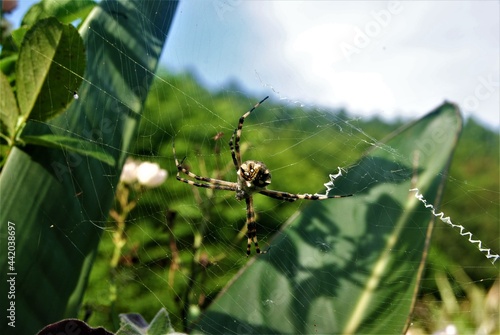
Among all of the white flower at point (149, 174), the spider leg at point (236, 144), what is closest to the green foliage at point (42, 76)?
the white flower at point (149, 174)

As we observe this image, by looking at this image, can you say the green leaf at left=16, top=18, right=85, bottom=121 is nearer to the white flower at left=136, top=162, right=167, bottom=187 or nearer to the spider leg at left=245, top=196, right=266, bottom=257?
the white flower at left=136, top=162, right=167, bottom=187

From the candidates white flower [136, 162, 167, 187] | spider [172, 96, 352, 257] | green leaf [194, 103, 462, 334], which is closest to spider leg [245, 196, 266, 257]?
spider [172, 96, 352, 257]

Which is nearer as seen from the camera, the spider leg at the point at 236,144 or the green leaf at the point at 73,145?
the green leaf at the point at 73,145

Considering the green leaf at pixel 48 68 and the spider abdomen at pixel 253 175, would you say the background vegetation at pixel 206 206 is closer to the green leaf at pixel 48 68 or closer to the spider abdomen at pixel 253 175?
the spider abdomen at pixel 253 175

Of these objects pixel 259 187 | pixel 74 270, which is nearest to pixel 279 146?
pixel 259 187

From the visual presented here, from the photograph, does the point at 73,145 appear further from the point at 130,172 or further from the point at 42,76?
the point at 130,172

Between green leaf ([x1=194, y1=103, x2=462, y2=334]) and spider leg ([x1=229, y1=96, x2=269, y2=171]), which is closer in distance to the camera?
green leaf ([x1=194, y1=103, x2=462, y2=334])

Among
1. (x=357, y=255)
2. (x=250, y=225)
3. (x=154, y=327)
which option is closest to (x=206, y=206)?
(x=250, y=225)

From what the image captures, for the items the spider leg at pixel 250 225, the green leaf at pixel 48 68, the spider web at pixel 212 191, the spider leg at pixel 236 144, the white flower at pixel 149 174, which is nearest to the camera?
the green leaf at pixel 48 68
